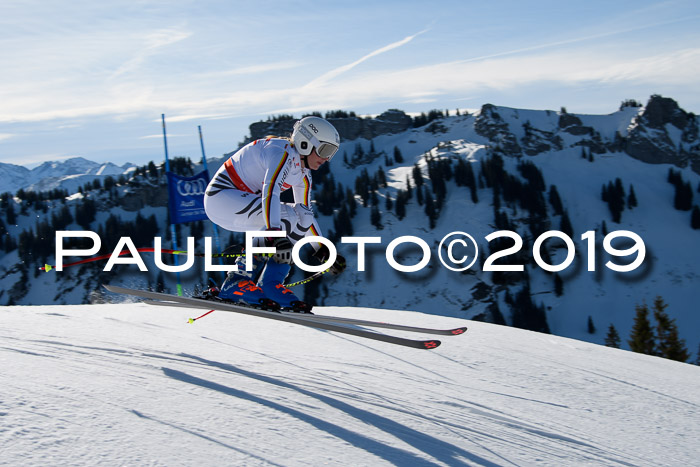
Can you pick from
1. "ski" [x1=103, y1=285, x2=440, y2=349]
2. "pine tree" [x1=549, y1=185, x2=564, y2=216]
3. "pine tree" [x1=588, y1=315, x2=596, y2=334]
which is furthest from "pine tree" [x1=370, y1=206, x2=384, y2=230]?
"ski" [x1=103, y1=285, x2=440, y2=349]

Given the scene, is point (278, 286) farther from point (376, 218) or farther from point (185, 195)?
point (376, 218)

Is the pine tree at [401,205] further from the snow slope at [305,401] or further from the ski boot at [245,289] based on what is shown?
the ski boot at [245,289]

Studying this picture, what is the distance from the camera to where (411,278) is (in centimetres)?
12875

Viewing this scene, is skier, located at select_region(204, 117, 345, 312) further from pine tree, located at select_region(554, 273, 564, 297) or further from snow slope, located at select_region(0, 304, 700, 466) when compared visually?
pine tree, located at select_region(554, 273, 564, 297)

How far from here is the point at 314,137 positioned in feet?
21.4

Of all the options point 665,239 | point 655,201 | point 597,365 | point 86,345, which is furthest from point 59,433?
point 655,201

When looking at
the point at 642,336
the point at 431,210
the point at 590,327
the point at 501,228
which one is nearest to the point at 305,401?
the point at 642,336

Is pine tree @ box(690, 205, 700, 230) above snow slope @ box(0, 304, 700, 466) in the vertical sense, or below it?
below

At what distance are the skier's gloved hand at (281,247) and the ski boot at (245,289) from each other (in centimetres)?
34

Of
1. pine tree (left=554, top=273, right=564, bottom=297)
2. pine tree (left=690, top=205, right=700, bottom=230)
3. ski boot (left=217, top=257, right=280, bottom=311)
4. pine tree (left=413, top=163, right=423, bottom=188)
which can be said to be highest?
pine tree (left=413, top=163, right=423, bottom=188)

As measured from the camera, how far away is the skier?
648cm

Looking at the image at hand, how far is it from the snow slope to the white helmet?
2.32 m

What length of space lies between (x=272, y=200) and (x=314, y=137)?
0.86 meters

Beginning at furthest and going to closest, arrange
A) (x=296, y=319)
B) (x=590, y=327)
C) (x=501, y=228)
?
(x=501, y=228) → (x=590, y=327) → (x=296, y=319)
